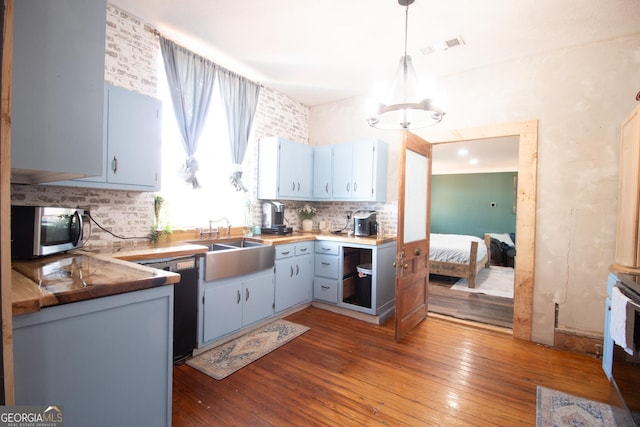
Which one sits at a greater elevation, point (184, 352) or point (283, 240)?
point (283, 240)

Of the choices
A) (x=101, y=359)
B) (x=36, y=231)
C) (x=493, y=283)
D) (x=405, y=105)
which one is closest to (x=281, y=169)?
(x=405, y=105)

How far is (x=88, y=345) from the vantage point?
1138 millimetres

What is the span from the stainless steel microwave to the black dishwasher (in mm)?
661

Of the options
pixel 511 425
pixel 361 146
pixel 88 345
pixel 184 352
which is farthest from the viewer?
pixel 361 146

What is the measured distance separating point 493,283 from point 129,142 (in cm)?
577

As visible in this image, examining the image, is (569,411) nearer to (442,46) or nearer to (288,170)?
(442,46)

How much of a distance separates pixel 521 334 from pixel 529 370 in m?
0.68

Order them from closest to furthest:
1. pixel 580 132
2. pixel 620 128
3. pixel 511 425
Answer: pixel 511 425
pixel 620 128
pixel 580 132

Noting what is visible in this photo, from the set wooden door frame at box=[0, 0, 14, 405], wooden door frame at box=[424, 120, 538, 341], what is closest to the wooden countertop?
wooden door frame at box=[424, 120, 538, 341]

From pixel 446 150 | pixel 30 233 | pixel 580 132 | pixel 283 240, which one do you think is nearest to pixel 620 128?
pixel 580 132

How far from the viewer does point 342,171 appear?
4105 millimetres

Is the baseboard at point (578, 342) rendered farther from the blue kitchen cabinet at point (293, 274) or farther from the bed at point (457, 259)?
the blue kitchen cabinet at point (293, 274)

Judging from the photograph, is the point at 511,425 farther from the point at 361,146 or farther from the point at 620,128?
the point at 361,146

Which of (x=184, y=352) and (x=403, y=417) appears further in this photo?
(x=184, y=352)
